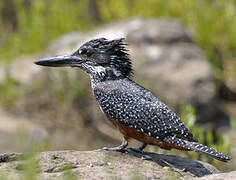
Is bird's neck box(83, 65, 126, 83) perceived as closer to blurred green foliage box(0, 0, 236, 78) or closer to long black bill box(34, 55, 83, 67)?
long black bill box(34, 55, 83, 67)

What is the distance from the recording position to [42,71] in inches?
468

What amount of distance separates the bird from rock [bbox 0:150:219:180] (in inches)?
7.7

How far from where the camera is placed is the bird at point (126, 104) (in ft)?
17.2

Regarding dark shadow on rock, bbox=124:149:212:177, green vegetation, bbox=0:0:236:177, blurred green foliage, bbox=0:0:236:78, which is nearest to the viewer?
dark shadow on rock, bbox=124:149:212:177

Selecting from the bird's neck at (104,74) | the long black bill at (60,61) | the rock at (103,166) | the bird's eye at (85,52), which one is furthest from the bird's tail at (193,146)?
the long black bill at (60,61)

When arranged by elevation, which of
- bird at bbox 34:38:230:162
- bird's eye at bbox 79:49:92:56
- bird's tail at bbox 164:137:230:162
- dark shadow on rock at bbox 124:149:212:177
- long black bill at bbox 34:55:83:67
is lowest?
dark shadow on rock at bbox 124:149:212:177

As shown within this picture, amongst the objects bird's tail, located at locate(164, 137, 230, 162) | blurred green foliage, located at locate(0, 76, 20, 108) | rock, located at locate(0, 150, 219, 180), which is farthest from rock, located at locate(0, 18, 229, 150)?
bird's tail, located at locate(164, 137, 230, 162)

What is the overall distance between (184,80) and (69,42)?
9.01 feet

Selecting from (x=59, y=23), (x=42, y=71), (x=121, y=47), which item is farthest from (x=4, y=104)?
(x=121, y=47)

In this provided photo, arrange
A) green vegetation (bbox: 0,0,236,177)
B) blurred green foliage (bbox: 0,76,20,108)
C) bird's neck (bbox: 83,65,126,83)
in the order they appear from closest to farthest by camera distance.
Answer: bird's neck (bbox: 83,65,126,83)
blurred green foliage (bbox: 0,76,20,108)
green vegetation (bbox: 0,0,236,177)

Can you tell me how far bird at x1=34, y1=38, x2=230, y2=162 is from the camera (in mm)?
5234

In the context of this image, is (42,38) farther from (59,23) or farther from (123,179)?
(123,179)

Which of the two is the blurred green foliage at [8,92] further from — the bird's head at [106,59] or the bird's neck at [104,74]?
the bird's neck at [104,74]

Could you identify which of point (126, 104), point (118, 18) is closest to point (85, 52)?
point (126, 104)
